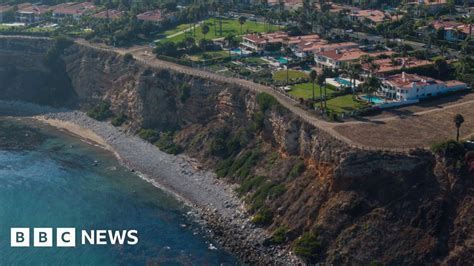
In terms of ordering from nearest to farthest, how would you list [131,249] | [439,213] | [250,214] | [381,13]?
[439,213]
[131,249]
[250,214]
[381,13]

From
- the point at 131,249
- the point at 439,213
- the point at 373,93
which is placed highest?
the point at 373,93

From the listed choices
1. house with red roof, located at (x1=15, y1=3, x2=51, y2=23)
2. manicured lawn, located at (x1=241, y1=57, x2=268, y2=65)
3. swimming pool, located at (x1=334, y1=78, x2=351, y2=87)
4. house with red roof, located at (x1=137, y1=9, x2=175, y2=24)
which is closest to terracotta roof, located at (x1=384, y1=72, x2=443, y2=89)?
swimming pool, located at (x1=334, y1=78, x2=351, y2=87)

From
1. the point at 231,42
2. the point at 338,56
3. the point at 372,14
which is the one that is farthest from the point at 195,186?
the point at 372,14

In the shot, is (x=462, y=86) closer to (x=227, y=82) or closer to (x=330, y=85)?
(x=330, y=85)

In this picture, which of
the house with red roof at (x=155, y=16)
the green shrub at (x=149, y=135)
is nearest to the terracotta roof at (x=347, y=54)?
the green shrub at (x=149, y=135)

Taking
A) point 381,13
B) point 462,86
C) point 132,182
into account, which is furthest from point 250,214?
point 381,13

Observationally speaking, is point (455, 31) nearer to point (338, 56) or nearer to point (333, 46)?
point (333, 46)

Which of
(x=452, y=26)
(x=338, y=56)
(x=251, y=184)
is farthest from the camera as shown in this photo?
(x=452, y=26)

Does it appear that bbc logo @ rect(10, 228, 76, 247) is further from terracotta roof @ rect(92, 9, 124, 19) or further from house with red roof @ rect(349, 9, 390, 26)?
terracotta roof @ rect(92, 9, 124, 19)
